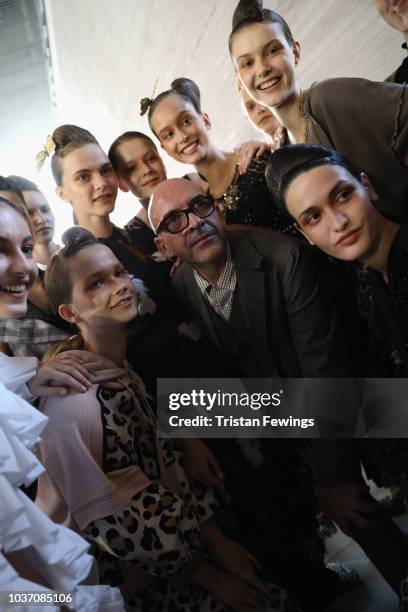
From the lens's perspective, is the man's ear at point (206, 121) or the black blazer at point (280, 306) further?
the man's ear at point (206, 121)

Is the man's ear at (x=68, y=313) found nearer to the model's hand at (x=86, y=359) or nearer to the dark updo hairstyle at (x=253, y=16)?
the model's hand at (x=86, y=359)

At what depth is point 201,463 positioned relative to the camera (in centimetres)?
177

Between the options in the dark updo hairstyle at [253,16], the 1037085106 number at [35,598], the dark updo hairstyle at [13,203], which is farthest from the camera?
the dark updo hairstyle at [253,16]

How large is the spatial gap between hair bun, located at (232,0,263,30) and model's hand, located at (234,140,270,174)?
1.37 feet

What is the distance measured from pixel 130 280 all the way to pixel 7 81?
889 millimetres

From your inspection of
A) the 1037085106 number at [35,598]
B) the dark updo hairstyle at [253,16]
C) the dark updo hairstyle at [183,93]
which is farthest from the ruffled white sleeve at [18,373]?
the dark updo hairstyle at [253,16]

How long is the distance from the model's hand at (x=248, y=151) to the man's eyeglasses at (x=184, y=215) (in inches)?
9.7

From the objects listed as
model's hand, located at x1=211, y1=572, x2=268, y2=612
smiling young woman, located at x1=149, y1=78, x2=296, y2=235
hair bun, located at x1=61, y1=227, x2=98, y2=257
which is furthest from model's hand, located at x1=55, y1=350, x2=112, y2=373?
model's hand, located at x1=211, y1=572, x2=268, y2=612

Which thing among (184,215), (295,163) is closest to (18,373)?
(184,215)

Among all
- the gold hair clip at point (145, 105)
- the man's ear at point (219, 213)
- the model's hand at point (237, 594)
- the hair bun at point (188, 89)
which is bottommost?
the model's hand at point (237, 594)

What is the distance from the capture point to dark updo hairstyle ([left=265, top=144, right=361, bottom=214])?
169 cm

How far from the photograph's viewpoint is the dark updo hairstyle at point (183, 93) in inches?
76.1

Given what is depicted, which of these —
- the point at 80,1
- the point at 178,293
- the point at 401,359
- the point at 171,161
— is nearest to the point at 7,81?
the point at 80,1

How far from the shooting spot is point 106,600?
4.87ft
